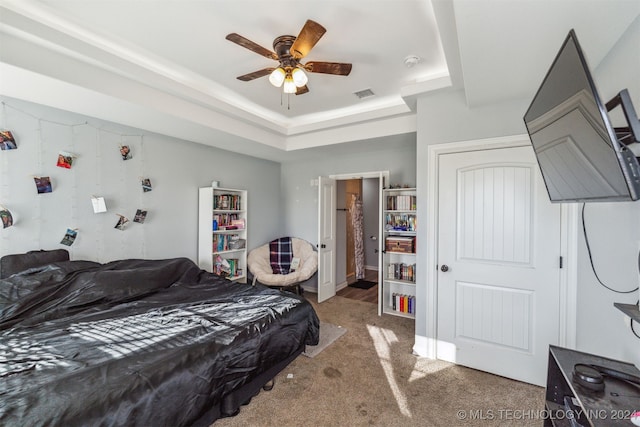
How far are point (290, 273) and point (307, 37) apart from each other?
342 cm

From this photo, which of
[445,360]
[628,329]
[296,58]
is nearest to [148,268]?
[296,58]

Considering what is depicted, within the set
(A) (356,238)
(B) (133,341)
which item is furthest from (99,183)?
(A) (356,238)

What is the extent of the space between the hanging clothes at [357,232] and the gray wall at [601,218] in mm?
3113

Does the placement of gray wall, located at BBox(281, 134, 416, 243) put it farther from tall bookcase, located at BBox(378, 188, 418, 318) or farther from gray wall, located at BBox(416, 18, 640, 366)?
gray wall, located at BBox(416, 18, 640, 366)

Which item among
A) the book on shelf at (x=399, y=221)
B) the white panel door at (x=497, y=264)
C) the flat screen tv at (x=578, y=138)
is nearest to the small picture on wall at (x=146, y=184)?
the book on shelf at (x=399, y=221)

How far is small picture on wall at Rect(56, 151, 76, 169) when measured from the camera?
262 centimetres

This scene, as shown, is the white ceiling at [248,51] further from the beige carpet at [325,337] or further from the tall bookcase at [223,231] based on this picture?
the beige carpet at [325,337]

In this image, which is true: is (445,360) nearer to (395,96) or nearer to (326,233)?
(326,233)

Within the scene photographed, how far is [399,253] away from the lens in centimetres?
382

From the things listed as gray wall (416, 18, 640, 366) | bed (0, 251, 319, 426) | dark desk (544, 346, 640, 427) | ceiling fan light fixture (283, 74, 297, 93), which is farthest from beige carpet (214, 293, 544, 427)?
ceiling fan light fixture (283, 74, 297, 93)

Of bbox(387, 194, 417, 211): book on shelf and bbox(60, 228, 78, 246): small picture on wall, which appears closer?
bbox(60, 228, 78, 246): small picture on wall

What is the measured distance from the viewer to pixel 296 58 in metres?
2.08

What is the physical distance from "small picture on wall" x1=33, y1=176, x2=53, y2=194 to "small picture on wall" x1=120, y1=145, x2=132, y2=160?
70cm

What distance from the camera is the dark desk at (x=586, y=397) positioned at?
96 cm
